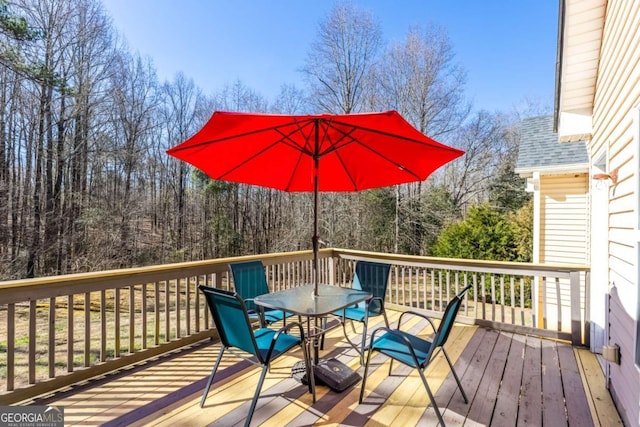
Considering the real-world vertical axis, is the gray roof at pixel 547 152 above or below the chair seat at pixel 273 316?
above

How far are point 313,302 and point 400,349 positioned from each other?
32.3 inches

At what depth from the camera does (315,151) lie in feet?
9.17

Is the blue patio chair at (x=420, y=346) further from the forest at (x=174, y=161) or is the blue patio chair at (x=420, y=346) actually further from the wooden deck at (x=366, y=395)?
the forest at (x=174, y=161)

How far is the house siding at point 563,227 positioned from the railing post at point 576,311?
221 centimetres

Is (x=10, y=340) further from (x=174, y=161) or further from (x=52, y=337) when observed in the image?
(x=174, y=161)

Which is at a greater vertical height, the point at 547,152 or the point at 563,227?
the point at 547,152

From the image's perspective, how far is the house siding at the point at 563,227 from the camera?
576 centimetres

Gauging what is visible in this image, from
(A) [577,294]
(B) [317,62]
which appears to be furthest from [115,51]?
(A) [577,294]

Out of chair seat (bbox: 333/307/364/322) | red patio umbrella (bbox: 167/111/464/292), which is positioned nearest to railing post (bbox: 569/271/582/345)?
red patio umbrella (bbox: 167/111/464/292)

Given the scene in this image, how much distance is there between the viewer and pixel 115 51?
10.5m

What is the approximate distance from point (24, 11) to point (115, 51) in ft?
7.71

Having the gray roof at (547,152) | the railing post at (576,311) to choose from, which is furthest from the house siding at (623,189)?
the gray roof at (547,152)

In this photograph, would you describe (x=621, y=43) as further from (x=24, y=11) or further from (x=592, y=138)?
(x=24, y=11)

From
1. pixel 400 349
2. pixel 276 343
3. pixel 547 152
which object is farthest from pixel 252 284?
A: pixel 547 152
